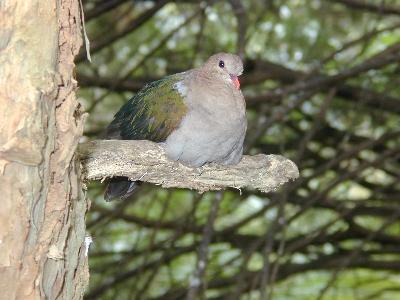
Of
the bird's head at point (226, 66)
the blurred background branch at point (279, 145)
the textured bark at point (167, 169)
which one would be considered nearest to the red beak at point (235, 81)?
the bird's head at point (226, 66)

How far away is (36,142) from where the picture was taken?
1.08 metres

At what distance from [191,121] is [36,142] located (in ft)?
4.44

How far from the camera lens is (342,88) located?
14.4 ft

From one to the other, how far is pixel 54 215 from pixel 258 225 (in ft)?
13.5

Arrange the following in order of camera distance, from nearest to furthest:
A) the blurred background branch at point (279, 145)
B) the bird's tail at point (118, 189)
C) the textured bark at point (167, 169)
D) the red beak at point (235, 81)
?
the textured bark at point (167, 169) < the bird's tail at point (118, 189) < the red beak at point (235, 81) < the blurred background branch at point (279, 145)

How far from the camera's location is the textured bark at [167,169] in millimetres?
1735

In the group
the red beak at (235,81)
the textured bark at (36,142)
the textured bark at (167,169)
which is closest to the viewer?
the textured bark at (36,142)

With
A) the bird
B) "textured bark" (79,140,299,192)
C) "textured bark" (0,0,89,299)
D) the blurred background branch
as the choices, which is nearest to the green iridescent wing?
the bird

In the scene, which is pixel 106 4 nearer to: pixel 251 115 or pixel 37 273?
pixel 251 115

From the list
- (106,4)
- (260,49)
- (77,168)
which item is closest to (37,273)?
(77,168)

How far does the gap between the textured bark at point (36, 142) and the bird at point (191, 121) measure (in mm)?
1099

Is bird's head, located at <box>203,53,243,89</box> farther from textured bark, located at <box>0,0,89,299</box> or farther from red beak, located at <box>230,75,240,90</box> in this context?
textured bark, located at <box>0,0,89,299</box>

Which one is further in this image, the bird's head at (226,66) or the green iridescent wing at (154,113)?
the bird's head at (226,66)

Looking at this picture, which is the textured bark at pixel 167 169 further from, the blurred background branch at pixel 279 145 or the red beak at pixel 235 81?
the blurred background branch at pixel 279 145
